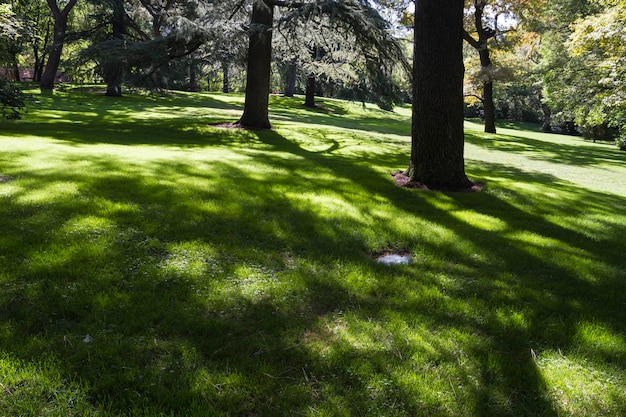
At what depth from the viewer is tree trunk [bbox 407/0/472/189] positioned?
292 inches

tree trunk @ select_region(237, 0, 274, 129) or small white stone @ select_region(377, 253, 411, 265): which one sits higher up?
tree trunk @ select_region(237, 0, 274, 129)

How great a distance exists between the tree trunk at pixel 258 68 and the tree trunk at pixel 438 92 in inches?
279

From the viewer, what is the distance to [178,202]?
5.63 metres

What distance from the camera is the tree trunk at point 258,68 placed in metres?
13.8

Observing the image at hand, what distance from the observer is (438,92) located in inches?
295

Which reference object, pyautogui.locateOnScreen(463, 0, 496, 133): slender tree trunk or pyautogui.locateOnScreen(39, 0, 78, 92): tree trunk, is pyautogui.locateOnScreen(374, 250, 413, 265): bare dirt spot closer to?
pyautogui.locateOnScreen(463, 0, 496, 133): slender tree trunk

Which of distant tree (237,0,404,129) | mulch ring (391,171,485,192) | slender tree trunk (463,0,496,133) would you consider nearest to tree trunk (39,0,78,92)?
distant tree (237,0,404,129)

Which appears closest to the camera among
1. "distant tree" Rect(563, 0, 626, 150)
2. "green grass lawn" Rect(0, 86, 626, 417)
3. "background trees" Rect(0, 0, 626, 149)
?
"green grass lawn" Rect(0, 86, 626, 417)

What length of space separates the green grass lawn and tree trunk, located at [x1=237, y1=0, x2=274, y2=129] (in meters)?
7.79

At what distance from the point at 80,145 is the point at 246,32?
5591 millimetres

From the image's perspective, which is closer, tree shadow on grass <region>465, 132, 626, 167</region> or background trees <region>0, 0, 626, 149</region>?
background trees <region>0, 0, 626, 149</region>

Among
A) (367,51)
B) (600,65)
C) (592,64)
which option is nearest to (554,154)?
(600,65)

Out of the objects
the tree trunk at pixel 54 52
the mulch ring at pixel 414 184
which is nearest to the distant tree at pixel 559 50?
the mulch ring at pixel 414 184

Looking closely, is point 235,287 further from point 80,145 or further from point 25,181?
point 80,145
